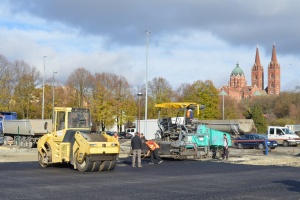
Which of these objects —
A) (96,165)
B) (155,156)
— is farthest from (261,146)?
(96,165)

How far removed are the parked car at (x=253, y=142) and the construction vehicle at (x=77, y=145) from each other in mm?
23441

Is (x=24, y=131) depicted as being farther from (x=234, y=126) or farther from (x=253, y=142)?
(x=234, y=126)

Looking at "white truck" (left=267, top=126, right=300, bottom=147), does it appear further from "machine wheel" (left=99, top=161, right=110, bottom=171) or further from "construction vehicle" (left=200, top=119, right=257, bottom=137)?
"machine wheel" (left=99, top=161, right=110, bottom=171)

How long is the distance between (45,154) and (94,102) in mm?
45702

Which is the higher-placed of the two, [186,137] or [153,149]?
[186,137]

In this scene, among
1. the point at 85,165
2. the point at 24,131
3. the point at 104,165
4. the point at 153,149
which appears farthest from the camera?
the point at 24,131

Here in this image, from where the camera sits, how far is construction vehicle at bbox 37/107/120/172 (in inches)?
739

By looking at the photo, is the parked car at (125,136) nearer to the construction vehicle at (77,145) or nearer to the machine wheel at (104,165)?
the construction vehicle at (77,145)

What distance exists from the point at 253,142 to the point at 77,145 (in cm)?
2558

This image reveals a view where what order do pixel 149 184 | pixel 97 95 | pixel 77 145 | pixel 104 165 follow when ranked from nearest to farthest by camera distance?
pixel 149 184, pixel 77 145, pixel 104 165, pixel 97 95

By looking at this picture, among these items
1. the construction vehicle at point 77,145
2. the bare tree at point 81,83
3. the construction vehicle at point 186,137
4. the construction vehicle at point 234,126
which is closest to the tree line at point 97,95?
the bare tree at point 81,83

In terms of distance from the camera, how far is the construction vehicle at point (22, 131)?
42.1 metres

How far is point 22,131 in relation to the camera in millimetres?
43312

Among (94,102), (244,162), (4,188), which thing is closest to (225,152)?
(244,162)
